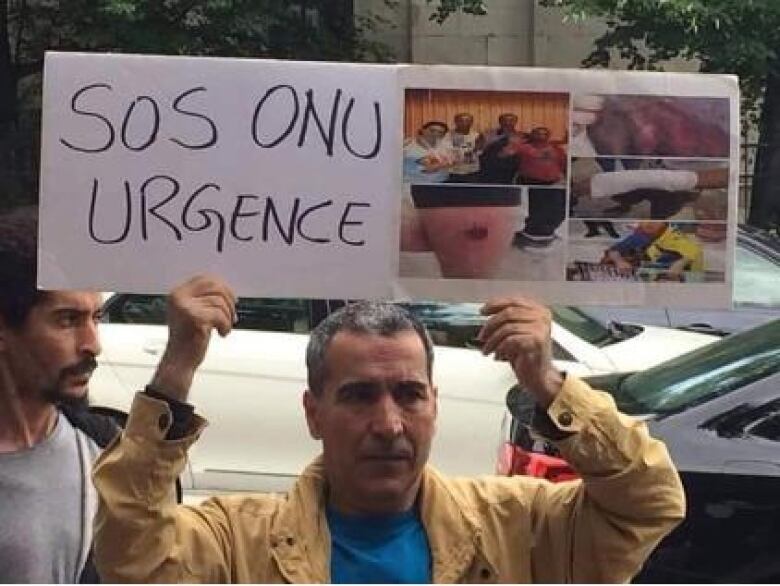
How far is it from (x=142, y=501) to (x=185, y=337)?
0.83 feet

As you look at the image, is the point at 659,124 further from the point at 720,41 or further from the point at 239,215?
the point at 720,41

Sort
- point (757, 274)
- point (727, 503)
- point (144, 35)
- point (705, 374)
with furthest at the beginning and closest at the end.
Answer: point (144, 35), point (757, 274), point (705, 374), point (727, 503)

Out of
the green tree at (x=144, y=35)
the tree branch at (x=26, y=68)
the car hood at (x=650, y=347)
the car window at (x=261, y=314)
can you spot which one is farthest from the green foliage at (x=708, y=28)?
the car window at (x=261, y=314)

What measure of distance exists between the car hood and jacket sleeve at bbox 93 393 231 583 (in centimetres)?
439

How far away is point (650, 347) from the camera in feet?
23.0

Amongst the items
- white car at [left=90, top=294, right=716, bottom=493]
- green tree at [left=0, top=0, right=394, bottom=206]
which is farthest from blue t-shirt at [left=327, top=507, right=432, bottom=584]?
green tree at [left=0, top=0, right=394, bottom=206]

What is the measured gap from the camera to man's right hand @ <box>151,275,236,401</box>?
7.30 feet

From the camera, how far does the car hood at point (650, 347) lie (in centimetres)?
669

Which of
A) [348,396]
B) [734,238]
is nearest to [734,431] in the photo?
[734,238]

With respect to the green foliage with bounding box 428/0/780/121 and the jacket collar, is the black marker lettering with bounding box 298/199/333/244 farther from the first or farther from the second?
the green foliage with bounding box 428/0/780/121

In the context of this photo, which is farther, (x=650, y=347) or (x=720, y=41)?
(x=720, y=41)

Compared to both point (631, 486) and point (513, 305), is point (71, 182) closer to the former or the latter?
point (513, 305)

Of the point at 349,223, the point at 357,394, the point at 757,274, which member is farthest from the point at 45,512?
the point at 757,274

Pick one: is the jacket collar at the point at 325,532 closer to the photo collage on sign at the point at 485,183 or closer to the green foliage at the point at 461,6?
the photo collage on sign at the point at 485,183
